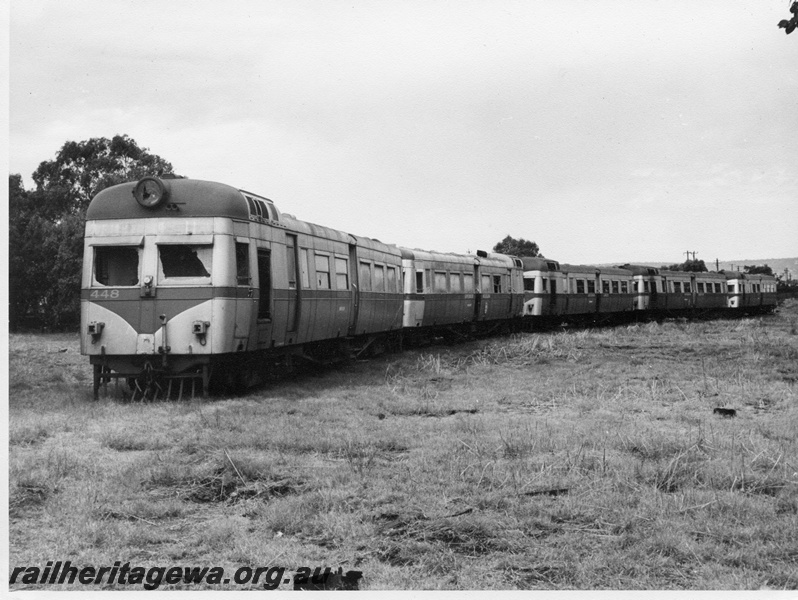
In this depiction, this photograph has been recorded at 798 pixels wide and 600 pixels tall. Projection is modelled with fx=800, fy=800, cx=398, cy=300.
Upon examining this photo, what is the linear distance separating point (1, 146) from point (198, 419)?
406 centimetres

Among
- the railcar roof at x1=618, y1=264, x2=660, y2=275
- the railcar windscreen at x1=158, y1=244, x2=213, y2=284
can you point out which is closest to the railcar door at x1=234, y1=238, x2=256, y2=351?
the railcar windscreen at x1=158, y1=244, x2=213, y2=284

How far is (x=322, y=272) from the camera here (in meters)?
14.4

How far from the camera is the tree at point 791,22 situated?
7273 mm

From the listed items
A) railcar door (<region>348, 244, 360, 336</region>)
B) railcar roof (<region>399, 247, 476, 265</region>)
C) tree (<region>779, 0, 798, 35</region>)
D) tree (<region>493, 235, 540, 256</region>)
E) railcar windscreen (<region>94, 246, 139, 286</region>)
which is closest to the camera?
tree (<region>779, 0, 798, 35</region>)

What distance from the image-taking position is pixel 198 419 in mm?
9188

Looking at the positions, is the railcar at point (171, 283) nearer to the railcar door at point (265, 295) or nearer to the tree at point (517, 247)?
the railcar door at point (265, 295)

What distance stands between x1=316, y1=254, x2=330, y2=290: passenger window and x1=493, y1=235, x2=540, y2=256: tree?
61218mm

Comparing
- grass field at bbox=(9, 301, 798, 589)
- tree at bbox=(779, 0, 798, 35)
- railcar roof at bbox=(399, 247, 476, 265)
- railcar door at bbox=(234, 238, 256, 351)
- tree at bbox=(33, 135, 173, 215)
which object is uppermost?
tree at bbox=(33, 135, 173, 215)

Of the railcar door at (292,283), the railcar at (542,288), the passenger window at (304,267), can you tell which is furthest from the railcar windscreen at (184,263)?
the railcar at (542,288)

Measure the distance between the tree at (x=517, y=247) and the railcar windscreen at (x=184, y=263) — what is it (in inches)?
2567

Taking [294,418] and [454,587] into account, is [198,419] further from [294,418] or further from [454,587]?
[454,587]

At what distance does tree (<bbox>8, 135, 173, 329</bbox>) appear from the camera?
27328 millimetres

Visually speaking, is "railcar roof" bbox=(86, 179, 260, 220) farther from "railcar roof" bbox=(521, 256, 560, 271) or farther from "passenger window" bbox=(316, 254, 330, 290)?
"railcar roof" bbox=(521, 256, 560, 271)

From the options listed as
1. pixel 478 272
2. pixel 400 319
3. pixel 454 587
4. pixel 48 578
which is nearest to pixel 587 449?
pixel 454 587
